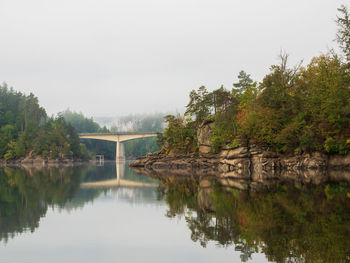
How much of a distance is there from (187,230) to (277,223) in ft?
10.7

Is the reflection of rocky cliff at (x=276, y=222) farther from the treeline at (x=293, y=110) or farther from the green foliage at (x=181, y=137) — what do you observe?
the green foliage at (x=181, y=137)

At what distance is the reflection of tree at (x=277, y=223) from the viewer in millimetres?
10094

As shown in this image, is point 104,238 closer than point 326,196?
Yes

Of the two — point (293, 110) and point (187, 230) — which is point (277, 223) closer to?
point (187, 230)

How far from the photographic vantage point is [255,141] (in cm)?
5103

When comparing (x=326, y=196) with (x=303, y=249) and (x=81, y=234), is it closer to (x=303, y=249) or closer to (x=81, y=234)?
(x=303, y=249)

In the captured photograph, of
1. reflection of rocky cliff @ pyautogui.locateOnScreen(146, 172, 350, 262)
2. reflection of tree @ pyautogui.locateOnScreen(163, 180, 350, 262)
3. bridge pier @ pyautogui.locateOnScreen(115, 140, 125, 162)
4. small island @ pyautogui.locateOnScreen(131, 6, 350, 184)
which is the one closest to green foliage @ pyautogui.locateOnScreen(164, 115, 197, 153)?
small island @ pyautogui.locateOnScreen(131, 6, 350, 184)

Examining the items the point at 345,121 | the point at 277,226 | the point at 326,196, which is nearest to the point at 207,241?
the point at 277,226

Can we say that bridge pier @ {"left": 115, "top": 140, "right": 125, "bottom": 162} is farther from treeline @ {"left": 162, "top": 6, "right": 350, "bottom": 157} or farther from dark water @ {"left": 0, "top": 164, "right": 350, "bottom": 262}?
dark water @ {"left": 0, "top": 164, "right": 350, "bottom": 262}

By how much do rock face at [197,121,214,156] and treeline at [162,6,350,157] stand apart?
2.41 ft

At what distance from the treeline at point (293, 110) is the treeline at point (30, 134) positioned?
59.2 meters

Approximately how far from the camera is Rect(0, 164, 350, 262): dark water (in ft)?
34.1

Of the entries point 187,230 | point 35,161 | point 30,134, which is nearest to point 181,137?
point 187,230

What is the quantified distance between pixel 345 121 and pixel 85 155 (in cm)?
10423
